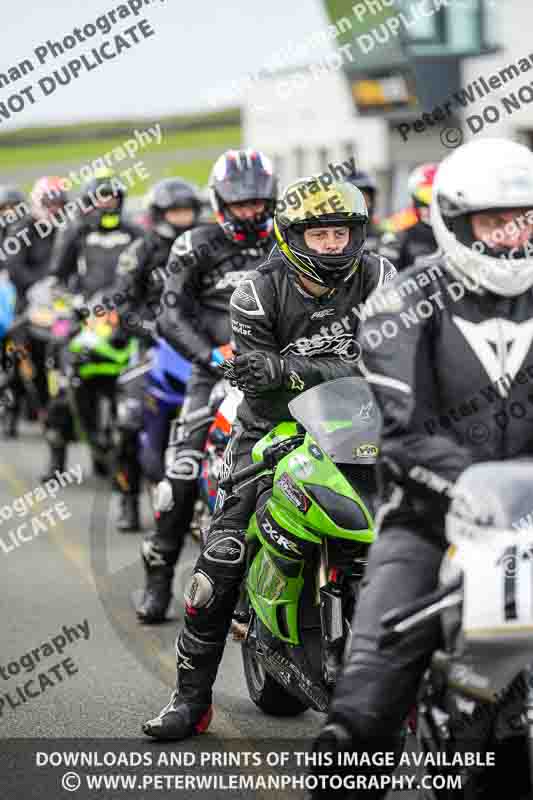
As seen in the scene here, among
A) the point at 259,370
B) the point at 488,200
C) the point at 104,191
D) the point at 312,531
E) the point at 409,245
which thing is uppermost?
the point at 488,200

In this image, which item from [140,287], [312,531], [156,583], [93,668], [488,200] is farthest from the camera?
[140,287]

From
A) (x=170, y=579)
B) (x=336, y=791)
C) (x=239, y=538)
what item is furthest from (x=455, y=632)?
(x=170, y=579)

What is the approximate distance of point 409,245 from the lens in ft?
38.0

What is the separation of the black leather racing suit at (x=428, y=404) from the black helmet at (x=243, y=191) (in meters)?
3.82

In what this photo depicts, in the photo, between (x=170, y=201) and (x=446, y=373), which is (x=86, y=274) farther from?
(x=446, y=373)

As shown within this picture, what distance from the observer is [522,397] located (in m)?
4.36

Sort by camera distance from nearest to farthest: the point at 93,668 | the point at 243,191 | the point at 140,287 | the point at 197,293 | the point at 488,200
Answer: the point at 488,200 → the point at 93,668 → the point at 243,191 → the point at 197,293 → the point at 140,287

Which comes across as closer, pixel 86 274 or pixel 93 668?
pixel 93 668

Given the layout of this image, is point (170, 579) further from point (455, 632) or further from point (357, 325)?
point (455, 632)

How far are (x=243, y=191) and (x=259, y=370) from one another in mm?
2310

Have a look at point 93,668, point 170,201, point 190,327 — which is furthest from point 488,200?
point 170,201

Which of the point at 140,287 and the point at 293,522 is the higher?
the point at 293,522

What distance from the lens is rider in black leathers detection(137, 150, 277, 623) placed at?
8.25 meters

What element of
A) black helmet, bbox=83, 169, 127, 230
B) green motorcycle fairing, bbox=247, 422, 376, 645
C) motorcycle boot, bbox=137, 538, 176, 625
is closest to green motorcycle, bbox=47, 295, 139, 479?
black helmet, bbox=83, 169, 127, 230
